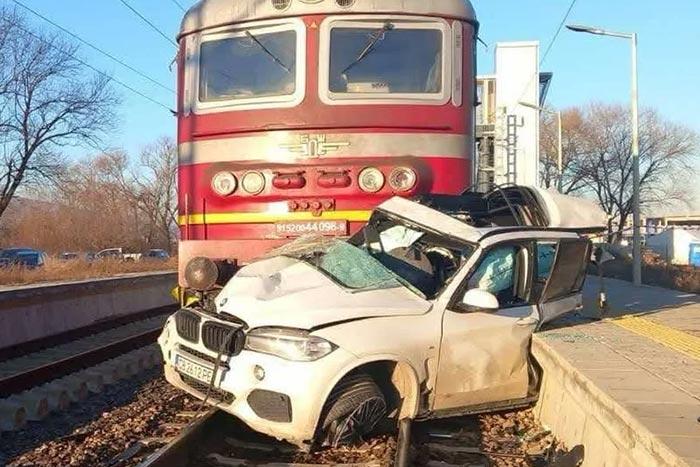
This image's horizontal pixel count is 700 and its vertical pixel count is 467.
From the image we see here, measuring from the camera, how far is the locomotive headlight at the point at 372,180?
22.6ft

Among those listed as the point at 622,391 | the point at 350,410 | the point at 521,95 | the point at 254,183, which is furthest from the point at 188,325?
the point at 521,95

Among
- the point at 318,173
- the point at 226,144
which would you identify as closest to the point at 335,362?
the point at 318,173

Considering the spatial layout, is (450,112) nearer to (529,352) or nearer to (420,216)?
(420,216)

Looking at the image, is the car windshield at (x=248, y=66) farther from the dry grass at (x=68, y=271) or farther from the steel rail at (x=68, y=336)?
the dry grass at (x=68, y=271)

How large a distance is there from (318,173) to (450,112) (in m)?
1.39

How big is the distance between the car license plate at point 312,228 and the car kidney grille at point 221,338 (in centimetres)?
184

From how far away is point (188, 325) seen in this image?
18.4ft

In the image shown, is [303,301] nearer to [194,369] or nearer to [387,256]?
[194,369]

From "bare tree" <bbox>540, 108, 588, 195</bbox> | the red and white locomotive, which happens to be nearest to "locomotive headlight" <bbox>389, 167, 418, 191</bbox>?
the red and white locomotive

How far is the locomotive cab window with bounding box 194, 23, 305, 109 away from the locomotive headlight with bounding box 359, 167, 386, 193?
1.00 metres

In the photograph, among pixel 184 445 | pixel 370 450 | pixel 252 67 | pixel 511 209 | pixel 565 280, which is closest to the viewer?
pixel 184 445

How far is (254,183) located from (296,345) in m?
2.66

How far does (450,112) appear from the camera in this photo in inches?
279

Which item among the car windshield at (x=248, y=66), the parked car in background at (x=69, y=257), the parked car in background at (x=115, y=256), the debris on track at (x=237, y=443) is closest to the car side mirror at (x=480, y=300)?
the debris on track at (x=237, y=443)
